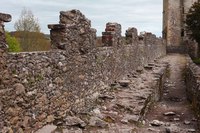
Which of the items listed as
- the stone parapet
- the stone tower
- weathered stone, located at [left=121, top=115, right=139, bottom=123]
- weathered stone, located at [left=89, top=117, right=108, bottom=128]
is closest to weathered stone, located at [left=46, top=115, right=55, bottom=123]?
weathered stone, located at [left=89, top=117, right=108, bottom=128]

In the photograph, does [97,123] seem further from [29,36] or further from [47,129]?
[29,36]

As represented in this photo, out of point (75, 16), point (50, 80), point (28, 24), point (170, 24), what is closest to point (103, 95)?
point (75, 16)

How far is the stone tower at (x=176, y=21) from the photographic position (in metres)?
43.2

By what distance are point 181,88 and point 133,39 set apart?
A: 9.34 ft

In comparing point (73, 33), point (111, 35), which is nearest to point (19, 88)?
point (73, 33)

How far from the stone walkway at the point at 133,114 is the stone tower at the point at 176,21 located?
103ft

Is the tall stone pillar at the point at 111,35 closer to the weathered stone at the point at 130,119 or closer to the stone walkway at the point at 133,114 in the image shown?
the stone walkway at the point at 133,114

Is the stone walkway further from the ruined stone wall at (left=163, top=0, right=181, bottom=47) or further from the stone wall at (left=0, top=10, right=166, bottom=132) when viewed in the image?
the ruined stone wall at (left=163, top=0, right=181, bottom=47)

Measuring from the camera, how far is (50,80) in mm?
5969

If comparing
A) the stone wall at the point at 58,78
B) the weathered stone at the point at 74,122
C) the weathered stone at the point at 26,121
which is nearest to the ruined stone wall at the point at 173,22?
the stone wall at the point at 58,78

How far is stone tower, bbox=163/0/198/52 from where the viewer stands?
43.2 m

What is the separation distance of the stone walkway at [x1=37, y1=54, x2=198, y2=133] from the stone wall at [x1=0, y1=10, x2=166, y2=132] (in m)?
0.24

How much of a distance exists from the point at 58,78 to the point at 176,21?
129ft

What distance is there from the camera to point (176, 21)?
4394 centimetres
